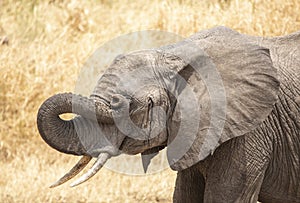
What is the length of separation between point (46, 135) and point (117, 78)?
41 centimetres

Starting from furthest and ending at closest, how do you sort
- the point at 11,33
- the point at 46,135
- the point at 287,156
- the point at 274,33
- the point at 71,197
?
the point at 11,33 → the point at 274,33 → the point at 71,197 → the point at 287,156 → the point at 46,135

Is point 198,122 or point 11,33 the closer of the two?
point 198,122

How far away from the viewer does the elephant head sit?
4570 mm

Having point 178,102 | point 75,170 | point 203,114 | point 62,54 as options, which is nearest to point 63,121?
point 75,170

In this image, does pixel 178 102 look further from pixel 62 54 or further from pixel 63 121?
pixel 62 54

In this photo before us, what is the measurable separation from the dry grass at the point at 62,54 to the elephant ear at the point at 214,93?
2.63 m

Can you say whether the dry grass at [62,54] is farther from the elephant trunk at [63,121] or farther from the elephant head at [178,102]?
the elephant trunk at [63,121]

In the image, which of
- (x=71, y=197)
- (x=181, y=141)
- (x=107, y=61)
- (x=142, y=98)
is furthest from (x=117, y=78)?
(x=107, y=61)

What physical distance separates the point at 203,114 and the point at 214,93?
0.11 m

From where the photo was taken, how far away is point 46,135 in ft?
14.9

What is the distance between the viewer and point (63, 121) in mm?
4539

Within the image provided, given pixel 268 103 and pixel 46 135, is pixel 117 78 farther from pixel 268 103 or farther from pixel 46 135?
pixel 268 103

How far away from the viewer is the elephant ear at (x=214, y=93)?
4742 mm

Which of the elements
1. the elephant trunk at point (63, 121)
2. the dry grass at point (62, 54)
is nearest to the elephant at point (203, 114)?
the elephant trunk at point (63, 121)
